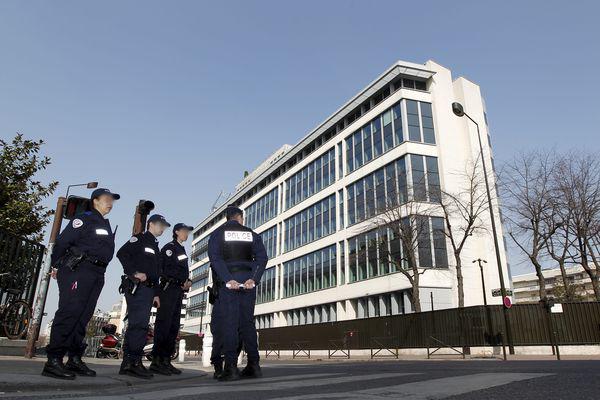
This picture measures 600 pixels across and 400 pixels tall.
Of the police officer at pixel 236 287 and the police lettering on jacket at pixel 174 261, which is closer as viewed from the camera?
the police officer at pixel 236 287

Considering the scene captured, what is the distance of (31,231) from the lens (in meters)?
13.4

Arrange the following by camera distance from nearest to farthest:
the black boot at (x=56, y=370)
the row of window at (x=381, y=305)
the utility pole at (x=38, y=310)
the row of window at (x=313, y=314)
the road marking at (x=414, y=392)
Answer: the road marking at (x=414, y=392)
the black boot at (x=56, y=370)
the utility pole at (x=38, y=310)
the row of window at (x=381, y=305)
the row of window at (x=313, y=314)

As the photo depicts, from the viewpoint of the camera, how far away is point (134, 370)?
5457mm

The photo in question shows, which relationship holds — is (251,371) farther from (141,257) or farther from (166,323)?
(141,257)

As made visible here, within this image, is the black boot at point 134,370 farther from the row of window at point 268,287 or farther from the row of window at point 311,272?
the row of window at point 268,287

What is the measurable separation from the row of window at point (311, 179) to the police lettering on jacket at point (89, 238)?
37375 millimetres

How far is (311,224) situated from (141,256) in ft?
130

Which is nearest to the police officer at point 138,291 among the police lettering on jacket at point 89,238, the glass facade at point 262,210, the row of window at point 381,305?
the police lettering on jacket at point 89,238

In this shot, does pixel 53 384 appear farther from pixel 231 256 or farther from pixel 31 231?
pixel 31 231

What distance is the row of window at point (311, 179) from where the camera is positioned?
43.6 meters

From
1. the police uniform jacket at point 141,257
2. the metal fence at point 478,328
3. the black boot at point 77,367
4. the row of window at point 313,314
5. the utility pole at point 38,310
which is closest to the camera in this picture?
the black boot at point 77,367

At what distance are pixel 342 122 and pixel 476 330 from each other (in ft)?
85.0

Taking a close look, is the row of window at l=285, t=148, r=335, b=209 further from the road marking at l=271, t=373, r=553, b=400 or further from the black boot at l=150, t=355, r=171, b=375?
the road marking at l=271, t=373, r=553, b=400

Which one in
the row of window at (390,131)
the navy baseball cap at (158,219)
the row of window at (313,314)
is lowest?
the navy baseball cap at (158,219)
